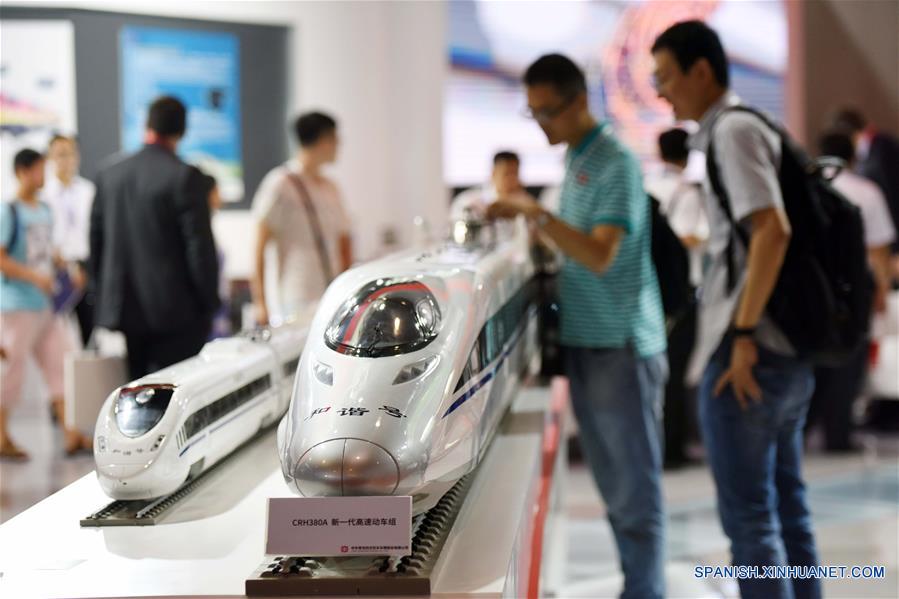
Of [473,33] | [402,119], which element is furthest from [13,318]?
[473,33]

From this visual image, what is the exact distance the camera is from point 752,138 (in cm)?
261

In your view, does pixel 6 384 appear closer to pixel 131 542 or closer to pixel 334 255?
pixel 334 255

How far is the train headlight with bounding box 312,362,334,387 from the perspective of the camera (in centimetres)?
205

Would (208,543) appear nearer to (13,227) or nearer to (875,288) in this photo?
(13,227)

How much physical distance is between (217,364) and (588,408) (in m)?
1.09

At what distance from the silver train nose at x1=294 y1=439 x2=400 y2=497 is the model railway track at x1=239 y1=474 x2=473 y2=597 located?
0.39 ft

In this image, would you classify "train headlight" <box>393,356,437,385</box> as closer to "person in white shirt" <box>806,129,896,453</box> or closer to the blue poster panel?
"person in white shirt" <box>806,129,896,453</box>

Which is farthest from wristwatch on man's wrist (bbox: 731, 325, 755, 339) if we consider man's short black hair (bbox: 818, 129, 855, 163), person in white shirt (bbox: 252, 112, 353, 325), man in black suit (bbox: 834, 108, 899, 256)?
man in black suit (bbox: 834, 108, 899, 256)

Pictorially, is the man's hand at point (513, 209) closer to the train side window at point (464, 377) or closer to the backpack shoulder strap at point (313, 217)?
the train side window at point (464, 377)

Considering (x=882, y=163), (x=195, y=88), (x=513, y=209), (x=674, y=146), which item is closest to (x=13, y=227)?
(x=195, y=88)

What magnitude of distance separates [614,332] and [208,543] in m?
1.35

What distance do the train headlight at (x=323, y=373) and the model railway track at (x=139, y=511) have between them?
0.47 m

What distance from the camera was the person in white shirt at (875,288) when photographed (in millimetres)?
5840

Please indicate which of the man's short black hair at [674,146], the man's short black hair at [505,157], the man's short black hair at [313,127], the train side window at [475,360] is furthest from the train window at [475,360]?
the man's short black hair at [505,157]
